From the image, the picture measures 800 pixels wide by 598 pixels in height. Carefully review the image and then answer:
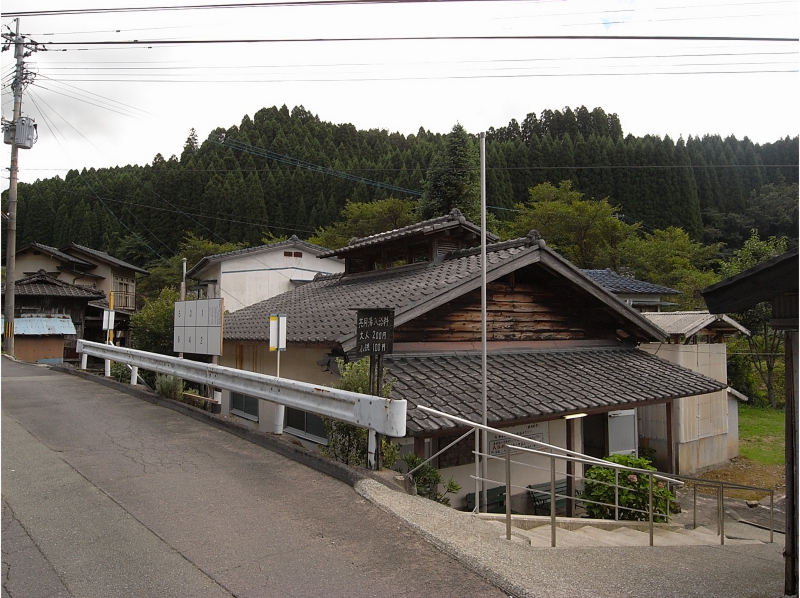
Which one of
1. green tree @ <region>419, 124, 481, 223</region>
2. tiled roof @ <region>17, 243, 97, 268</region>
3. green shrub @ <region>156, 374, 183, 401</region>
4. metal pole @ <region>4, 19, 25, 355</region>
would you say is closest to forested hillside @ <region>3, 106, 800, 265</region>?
green tree @ <region>419, 124, 481, 223</region>

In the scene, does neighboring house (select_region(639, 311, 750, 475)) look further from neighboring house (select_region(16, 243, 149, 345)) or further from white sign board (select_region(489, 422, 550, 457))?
neighboring house (select_region(16, 243, 149, 345))

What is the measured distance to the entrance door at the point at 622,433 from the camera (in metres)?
13.5

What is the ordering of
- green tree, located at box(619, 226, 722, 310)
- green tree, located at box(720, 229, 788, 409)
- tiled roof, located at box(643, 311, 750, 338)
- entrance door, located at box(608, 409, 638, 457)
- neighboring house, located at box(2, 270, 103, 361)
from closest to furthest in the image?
entrance door, located at box(608, 409, 638, 457)
tiled roof, located at box(643, 311, 750, 338)
green tree, located at box(720, 229, 788, 409)
neighboring house, located at box(2, 270, 103, 361)
green tree, located at box(619, 226, 722, 310)

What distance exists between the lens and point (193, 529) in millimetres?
4344

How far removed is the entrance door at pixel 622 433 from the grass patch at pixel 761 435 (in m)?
6.92

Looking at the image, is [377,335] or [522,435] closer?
[377,335]

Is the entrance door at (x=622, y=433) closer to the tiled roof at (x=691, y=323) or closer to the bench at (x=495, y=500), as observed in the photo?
the tiled roof at (x=691, y=323)

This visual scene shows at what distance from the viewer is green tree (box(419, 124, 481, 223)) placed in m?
38.4

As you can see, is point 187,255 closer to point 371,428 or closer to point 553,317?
point 553,317

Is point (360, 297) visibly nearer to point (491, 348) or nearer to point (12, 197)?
point (491, 348)

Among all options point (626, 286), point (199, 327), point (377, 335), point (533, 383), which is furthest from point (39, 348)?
point (377, 335)

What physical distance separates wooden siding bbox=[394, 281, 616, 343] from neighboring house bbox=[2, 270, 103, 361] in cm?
2538

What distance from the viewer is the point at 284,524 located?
4.48 meters

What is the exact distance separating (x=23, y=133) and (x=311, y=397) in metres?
23.1
